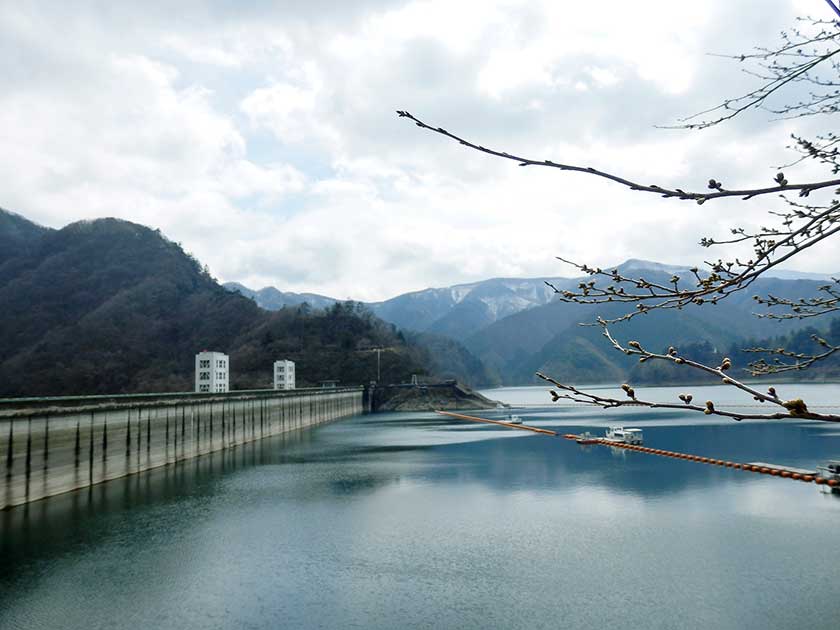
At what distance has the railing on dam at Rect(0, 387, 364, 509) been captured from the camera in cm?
2853

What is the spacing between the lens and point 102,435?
3609cm

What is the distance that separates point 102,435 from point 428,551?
79.7ft

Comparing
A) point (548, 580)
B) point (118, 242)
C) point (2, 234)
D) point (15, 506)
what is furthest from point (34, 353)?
point (548, 580)

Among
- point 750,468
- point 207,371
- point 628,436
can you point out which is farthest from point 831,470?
point 207,371

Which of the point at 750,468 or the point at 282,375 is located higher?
the point at 282,375

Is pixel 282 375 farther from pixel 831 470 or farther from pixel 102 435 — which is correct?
pixel 831 470

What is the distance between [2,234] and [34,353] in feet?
305

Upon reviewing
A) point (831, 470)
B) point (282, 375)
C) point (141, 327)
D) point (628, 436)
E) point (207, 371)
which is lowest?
point (628, 436)

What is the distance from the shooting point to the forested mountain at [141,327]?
416 feet

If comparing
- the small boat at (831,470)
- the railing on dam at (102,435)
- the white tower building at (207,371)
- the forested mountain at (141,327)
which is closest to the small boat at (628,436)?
the small boat at (831,470)

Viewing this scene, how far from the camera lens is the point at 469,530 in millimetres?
24641

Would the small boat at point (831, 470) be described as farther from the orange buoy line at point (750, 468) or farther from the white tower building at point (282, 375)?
the white tower building at point (282, 375)

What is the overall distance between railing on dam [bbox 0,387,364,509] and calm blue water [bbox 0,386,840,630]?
55.6 inches

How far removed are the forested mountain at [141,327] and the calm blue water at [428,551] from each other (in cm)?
9529
